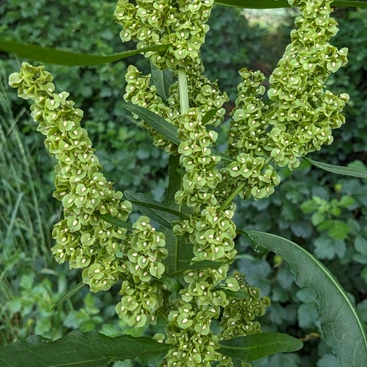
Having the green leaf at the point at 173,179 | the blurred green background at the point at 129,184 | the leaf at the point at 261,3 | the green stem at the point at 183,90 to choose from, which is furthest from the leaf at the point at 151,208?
the blurred green background at the point at 129,184

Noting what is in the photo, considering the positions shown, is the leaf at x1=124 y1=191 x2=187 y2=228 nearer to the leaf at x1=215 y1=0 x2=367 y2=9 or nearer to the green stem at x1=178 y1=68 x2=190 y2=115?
the green stem at x1=178 y1=68 x2=190 y2=115

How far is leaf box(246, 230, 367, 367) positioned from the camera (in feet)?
2.02

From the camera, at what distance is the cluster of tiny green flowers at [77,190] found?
0.50 meters

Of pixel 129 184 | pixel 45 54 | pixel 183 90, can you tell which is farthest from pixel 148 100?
pixel 129 184

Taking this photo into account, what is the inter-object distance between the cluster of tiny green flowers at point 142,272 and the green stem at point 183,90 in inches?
6.1

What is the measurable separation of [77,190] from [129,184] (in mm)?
1551

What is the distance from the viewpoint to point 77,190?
19.9 inches

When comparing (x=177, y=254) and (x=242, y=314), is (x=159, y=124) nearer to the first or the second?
(x=177, y=254)

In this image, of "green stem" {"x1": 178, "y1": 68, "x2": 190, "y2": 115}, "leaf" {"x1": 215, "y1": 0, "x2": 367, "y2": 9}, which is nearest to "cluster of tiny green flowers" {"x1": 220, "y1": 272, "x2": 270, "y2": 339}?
"green stem" {"x1": 178, "y1": 68, "x2": 190, "y2": 115}

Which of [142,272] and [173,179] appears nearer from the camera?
[142,272]

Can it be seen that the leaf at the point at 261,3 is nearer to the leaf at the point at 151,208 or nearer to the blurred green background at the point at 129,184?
the leaf at the point at 151,208

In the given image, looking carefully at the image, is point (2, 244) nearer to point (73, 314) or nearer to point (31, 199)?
point (31, 199)

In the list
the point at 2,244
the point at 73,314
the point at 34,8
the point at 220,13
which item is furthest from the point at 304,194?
the point at 34,8

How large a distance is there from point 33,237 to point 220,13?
1.70 meters
